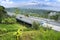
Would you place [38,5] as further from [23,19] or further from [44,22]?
[23,19]

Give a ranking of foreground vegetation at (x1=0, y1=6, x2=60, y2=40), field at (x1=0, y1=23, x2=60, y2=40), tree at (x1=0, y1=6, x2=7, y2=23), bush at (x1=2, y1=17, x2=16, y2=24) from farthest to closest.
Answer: tree at (x1=0, y1=6, x2=7, y2=23) → bush at (x1=2, y1=17, x2=16, y2=24) → foreground vegetation at (x1=0, y1=6, x2=60, y2=40) → field at (x1=0, y1=23, x2=60, y2=40)

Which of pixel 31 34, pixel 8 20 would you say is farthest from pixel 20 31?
pixel 8 20

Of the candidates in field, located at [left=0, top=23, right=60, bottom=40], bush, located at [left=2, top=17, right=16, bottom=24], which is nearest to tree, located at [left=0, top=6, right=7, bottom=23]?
bush, located at [left=2, top=17, right=16, bottom=24]

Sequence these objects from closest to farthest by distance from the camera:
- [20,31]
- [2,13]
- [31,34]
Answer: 1. [31,34]
2. [20,31]
3. [2,13]

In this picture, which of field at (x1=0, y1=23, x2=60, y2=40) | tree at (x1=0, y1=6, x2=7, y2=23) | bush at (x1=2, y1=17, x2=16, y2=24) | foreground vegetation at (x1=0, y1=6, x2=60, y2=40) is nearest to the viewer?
field at (x1=0, y1=23, x2=60, y2=40)

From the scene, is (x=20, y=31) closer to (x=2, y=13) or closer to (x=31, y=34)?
(x=31, y=34)

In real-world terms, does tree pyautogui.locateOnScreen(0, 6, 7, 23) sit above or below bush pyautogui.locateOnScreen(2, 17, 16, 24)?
above

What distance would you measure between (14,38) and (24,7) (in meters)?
1.60

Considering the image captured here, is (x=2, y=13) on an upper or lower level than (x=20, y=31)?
upper

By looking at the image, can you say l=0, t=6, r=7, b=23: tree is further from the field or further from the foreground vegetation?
the field

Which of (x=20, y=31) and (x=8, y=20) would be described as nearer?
(x=20, y=31)

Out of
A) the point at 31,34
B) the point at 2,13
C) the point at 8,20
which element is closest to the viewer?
the point at 31,34

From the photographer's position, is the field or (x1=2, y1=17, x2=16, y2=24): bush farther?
(x1=2, y1=17, x2=16, y2=24): bush

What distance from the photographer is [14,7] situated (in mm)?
7078
